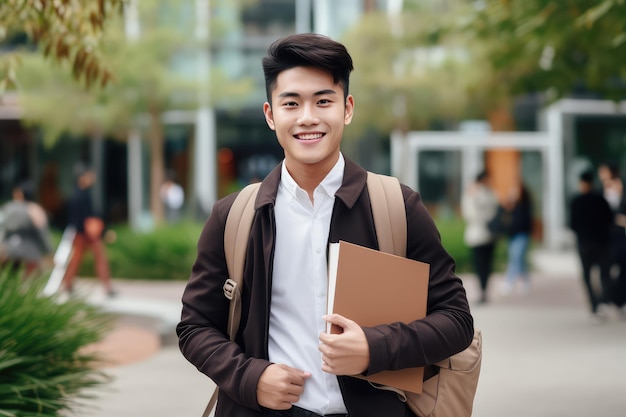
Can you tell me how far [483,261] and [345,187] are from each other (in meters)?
11.9

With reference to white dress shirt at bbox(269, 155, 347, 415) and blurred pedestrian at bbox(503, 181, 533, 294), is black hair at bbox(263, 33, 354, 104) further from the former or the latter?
blurred pedestrian at bbox(503, 181, 533, 294)

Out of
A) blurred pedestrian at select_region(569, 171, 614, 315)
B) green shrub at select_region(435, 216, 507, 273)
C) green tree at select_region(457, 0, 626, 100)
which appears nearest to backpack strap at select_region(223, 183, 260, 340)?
green tree at select_region(457, 0, 626, 100)

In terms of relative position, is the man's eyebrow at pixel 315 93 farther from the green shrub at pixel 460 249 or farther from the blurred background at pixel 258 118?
the green shrub at pixel 460 249

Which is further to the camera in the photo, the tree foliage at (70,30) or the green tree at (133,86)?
the green tree at (133,86)

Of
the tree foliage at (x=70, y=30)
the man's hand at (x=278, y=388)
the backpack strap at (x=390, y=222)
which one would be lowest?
the man's hand at (x=278, y=388)

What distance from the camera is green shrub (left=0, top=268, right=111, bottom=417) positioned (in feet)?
18.3

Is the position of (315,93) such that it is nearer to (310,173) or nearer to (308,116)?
(308,116)

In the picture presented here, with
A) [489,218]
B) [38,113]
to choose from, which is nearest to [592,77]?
[489,218]

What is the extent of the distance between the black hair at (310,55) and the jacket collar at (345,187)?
243 mm

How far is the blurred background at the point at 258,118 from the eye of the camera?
22.0 meters

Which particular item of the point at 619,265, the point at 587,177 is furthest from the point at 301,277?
the point at 619,265

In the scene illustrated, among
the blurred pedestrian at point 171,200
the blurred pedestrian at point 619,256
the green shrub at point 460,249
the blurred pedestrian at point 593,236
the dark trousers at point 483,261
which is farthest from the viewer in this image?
the blurred pedestrian at point 171,200

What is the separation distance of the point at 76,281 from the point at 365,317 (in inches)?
679

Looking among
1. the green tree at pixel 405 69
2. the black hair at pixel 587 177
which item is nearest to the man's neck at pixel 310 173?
the black hair at pixel 587 177
